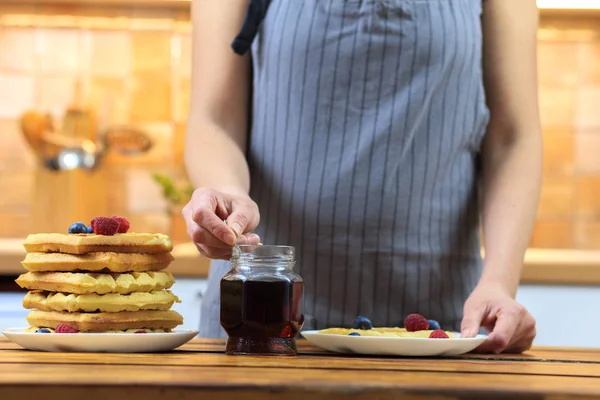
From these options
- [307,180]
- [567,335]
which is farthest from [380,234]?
[567,335]

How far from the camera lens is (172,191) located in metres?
2.92

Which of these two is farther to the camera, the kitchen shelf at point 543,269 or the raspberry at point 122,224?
the kitchen shelf at point 543,269

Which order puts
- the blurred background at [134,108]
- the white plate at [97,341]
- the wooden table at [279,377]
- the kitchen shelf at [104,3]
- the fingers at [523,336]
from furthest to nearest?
1. the kitchen shelf at [104,3]
2. the blurred background at [134,108]
3. the fingers at [523,336]
4. the white plate at [97,341]
5. the wooden table at [279,377]

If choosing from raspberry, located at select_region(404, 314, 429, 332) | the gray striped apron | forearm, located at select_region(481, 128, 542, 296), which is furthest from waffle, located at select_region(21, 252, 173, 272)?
forearm, located at select_region(481, 128, 542, 296)

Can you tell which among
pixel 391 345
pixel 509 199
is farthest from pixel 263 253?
pixel 509 199

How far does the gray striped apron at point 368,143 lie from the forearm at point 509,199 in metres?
0.10

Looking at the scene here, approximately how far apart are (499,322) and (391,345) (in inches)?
9.4

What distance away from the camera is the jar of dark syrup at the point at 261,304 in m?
1.00

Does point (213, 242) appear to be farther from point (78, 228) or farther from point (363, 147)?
point (363, 147)

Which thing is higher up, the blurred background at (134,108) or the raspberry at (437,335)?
the blurred background at (134,108)

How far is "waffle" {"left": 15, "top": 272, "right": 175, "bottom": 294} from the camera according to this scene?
102 cm

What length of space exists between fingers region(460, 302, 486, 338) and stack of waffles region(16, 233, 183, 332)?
38cm

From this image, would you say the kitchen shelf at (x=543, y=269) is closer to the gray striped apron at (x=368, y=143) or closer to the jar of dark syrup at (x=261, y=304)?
the gray striped apron at (x=368, y=143)

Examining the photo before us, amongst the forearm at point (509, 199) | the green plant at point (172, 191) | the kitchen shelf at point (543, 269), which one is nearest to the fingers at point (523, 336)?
the forearm at point (509, 199)
